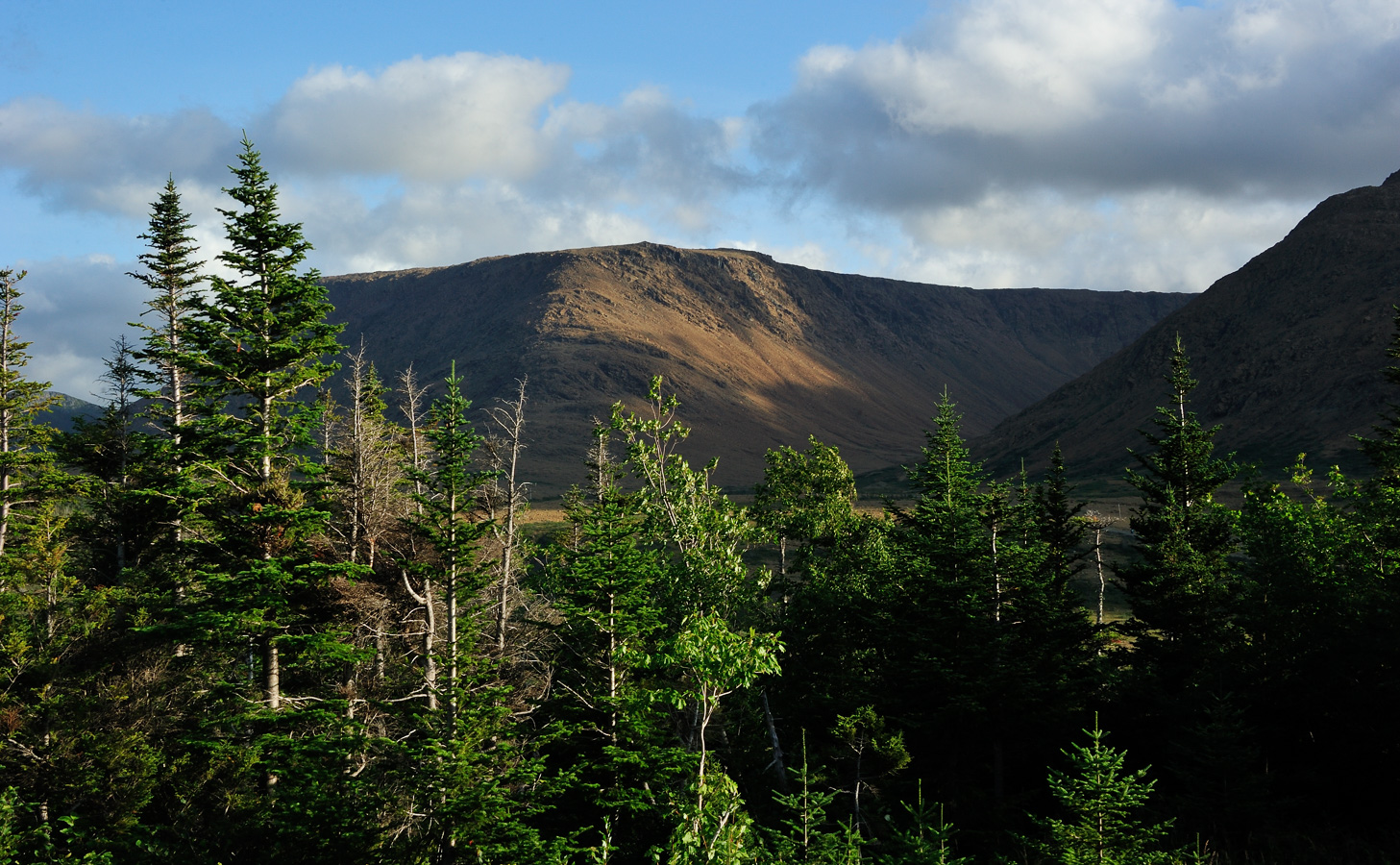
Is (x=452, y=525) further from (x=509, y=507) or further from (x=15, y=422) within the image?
(x=15, y=422)

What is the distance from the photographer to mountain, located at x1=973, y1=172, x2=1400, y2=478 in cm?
10875

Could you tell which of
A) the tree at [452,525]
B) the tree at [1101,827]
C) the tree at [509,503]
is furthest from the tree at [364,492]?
the tree at [1101,827]

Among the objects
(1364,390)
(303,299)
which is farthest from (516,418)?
(1364,390)

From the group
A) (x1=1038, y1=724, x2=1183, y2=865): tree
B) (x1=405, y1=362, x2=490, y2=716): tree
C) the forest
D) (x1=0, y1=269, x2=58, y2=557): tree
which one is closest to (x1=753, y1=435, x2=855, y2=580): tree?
the forest

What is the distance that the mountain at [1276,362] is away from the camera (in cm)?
10875

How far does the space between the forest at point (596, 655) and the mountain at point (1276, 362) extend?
8675 cm

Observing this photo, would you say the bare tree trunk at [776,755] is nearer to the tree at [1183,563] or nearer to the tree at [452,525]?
the tree at [452,525]

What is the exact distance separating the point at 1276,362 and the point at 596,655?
133168mm

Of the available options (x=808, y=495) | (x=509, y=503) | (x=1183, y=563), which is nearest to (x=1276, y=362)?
(x=1183, y=563)

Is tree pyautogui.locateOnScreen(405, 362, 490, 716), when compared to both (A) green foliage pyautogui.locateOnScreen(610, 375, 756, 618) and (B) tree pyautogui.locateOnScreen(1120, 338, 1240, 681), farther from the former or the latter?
(B) tree pyautogui.locateOnScreen(1120, 338, 1240, 681)

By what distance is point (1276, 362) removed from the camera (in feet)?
401

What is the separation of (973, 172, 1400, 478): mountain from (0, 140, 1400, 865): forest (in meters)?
86.8

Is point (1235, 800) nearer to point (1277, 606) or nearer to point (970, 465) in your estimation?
point (1277, 606)

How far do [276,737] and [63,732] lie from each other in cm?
893
